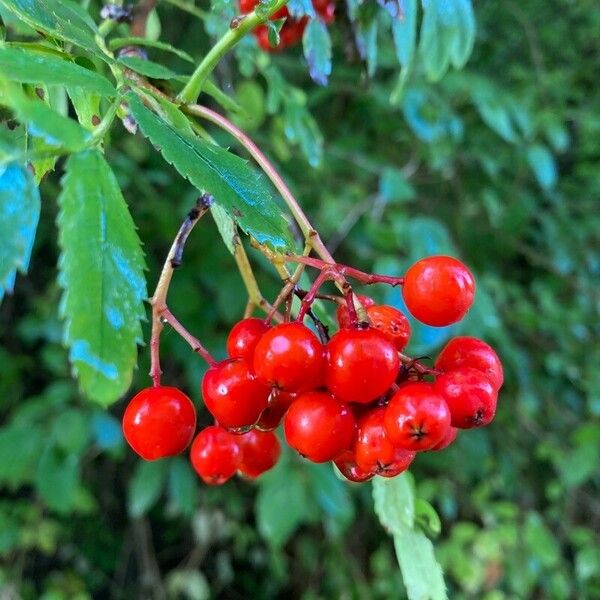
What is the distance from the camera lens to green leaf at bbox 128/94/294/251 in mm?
507

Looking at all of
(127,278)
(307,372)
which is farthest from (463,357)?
(127,278)

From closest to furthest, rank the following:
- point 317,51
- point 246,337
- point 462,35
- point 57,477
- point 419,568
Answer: point 246,337, point 419,568, point 317,51, point 462,35, point 57,477

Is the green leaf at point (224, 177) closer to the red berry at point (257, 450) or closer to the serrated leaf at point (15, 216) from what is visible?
the serrated leaf at point (15, 216)

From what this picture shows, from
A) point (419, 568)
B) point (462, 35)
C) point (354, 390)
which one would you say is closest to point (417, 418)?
point (354, 390)

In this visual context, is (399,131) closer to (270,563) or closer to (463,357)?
(270,563)

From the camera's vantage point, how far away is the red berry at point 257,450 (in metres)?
0.73


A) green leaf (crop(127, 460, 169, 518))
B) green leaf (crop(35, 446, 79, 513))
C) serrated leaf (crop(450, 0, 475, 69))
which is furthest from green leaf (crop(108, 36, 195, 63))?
green leaf (crop(127, 460, 169, 518))

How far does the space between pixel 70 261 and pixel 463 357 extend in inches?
13.6

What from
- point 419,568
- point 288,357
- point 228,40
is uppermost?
point 228,40

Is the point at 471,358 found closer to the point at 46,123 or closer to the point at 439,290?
the point at 439,290

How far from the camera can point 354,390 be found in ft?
1.79

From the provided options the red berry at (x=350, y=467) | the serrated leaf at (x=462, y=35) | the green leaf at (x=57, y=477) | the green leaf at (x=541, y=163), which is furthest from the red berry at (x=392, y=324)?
the green leaf at (x=541, y=163)

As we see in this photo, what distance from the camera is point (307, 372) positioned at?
1.82 ft

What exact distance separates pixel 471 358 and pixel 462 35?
0.67m
